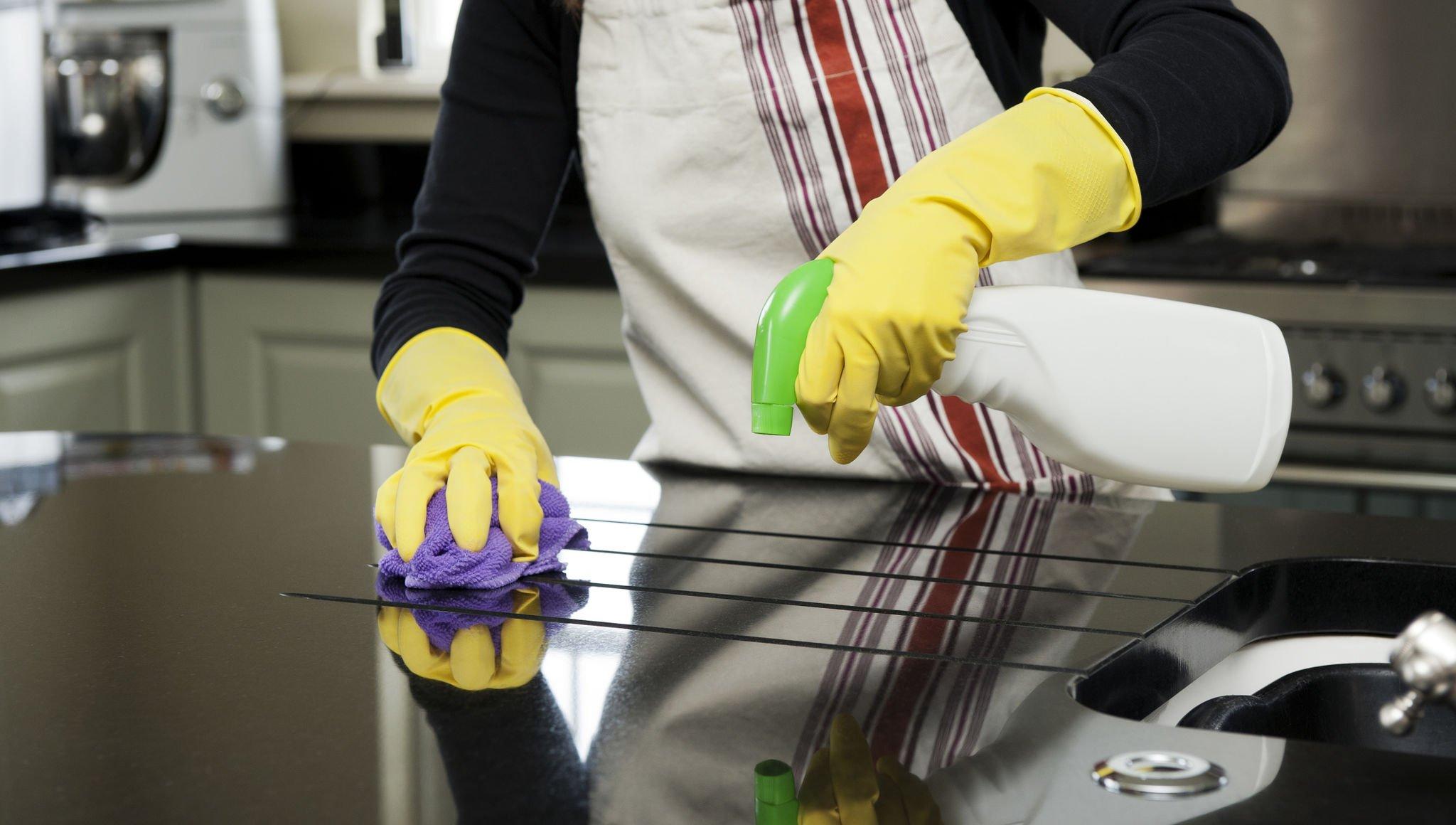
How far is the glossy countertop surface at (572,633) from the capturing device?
1.77ft

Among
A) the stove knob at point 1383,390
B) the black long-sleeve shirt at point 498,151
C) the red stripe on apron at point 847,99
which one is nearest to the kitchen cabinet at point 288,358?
the black long-sleeve shirt at point 498,151

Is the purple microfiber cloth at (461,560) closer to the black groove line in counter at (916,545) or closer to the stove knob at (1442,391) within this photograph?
the black groove line in counter at (916,545)

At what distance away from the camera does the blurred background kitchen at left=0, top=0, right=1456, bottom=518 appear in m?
1.76

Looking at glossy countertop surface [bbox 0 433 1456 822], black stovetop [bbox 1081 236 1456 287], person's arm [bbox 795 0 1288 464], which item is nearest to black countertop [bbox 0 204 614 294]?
black stovetop [bbox 1081 236 1456 287]

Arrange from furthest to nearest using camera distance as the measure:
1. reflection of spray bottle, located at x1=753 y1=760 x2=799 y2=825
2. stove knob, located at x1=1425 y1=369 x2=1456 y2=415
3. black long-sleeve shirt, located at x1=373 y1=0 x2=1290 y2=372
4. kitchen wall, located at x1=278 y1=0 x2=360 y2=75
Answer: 1. kitchen wall, located at x1=278 y1=0 x2=360 y2=75
2. stove knob, located at x1=1425 y1=369 x2=1456 y2=415
3. black long-sleeve shirt, located at x1=373 y1=0 x2=1290 y2=372
4. reflection of spray bottle, located at x1=753 y1=760 x2=799 y2=825

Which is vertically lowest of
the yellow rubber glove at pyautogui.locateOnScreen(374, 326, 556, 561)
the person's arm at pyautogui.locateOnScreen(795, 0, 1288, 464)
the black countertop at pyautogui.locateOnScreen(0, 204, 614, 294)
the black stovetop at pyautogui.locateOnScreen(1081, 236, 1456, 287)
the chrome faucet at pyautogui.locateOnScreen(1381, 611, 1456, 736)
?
the black countertop at pyautogui.locateOnScreen(0, 204, 614, 294)

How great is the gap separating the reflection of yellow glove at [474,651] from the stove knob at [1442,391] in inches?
52.1

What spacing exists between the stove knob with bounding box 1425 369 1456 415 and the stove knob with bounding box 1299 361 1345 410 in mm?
96

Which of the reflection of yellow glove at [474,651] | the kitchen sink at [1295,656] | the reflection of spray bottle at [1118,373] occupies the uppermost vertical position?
the reflection of spray bottle at [1118,373]

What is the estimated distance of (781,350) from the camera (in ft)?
2.37

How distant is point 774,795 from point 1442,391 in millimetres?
1439

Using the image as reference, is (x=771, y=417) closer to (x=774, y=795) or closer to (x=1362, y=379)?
(x=774, y=795)

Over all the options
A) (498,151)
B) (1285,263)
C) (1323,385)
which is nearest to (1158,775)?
(498,151)

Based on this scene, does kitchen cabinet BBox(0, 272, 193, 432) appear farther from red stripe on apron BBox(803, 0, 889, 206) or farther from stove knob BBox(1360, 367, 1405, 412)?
stove knob BBox(1360, 367, 1405, 412)
